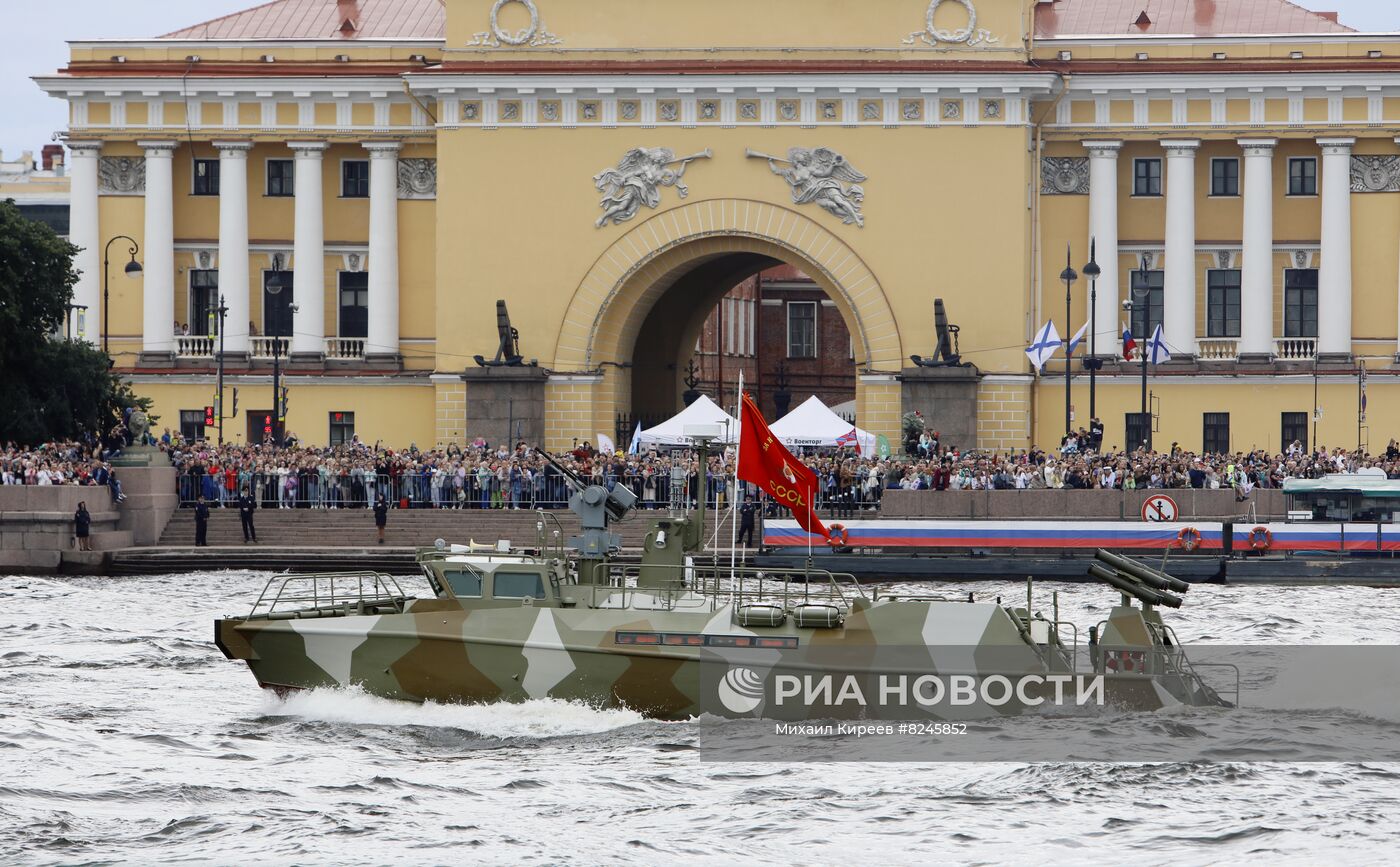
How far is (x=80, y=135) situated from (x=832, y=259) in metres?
21.4

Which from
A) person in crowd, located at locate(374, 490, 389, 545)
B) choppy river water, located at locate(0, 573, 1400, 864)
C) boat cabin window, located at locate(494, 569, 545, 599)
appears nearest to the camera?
choppy river water, located at locate(0, 573, 1400, 864)

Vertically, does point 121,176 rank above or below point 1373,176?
above

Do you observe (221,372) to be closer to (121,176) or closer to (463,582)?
(121,176)

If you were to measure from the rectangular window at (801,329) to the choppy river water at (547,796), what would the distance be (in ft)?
248

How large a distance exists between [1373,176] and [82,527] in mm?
34999

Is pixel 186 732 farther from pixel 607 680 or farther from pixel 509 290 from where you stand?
pixel 509 290

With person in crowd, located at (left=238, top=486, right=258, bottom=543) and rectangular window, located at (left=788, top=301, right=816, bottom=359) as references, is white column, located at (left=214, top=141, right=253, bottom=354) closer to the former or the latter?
person in crowd, located at (left=238, top=486, right=258, bottom=543)

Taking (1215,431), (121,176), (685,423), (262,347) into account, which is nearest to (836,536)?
(685,423)

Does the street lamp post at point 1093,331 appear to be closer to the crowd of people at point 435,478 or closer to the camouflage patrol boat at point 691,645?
the crowd of people at point 435,478

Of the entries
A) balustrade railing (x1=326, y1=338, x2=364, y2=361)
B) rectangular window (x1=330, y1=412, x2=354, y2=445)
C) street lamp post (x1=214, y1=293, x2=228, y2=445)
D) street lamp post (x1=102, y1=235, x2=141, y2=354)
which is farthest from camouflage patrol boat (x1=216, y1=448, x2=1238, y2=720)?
balustrade railing (x1=326, y1=338, x2=364, y2=361)

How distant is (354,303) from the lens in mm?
64125

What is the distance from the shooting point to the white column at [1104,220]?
201 ft

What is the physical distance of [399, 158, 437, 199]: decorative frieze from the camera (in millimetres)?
63031

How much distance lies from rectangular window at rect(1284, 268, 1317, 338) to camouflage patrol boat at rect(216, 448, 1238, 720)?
36.6 m
